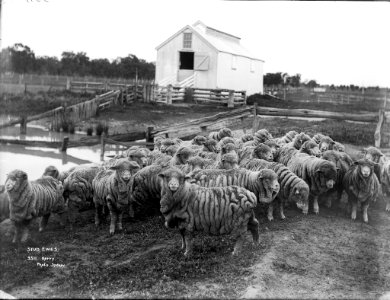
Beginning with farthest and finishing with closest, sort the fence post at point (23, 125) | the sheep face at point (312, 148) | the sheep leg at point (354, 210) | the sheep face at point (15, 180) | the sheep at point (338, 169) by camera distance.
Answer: the sheep face at point (312, 148) < the sheep at point (338, 169) < the sheep leg at point (354, 210) < the fence post at point (23, 125) < the sheep face at point (15, 180)

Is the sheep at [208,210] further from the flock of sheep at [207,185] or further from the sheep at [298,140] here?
the sheep at [298,140]

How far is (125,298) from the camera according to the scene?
620 centimetres

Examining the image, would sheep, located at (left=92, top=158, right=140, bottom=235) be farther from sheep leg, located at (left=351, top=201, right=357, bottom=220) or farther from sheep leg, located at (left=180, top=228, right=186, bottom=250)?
sheep leg, located at (left=351, top=201, right=357, bottom=220)

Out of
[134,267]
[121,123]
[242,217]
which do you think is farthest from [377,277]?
[121,123]

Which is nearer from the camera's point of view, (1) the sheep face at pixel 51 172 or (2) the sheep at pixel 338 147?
(1) the sheep face at pixel 51 172

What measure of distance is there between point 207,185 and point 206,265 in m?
1.96

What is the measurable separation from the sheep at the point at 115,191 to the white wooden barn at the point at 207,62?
2.28m

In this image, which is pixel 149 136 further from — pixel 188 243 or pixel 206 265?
pixel 206 265

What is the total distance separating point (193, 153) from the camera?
10.3 meters

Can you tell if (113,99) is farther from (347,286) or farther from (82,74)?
(347,286)

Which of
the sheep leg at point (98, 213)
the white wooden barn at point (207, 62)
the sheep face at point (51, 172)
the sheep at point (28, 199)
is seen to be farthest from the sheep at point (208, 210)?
the white wooden barn at point (207, 62)

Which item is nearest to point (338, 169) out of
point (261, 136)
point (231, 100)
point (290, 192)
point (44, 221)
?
point (290, 192)

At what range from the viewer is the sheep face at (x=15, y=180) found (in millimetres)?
7336

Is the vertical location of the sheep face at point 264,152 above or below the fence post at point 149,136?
below
